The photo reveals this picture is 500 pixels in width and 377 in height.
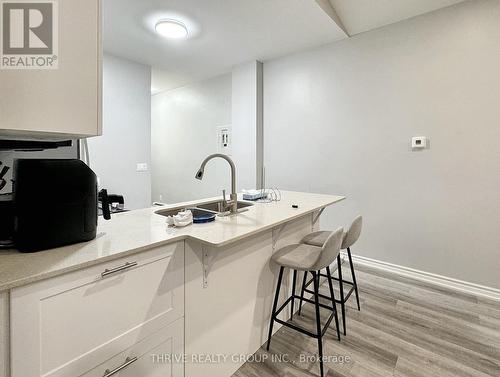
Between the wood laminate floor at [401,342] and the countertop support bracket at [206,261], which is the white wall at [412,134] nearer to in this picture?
the wood laminate floor at [401,342]

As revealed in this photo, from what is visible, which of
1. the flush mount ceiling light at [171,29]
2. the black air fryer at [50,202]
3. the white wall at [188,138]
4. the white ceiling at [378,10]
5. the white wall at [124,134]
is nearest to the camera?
the black air fryer at [50,202]

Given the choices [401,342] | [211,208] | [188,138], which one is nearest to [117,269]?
[211,208]

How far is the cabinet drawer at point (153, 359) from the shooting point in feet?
3.47

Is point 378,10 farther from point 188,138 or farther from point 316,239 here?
point 188,138

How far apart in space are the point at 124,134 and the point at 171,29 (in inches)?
68.3

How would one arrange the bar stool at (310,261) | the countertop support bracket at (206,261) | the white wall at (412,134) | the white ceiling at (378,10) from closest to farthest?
the countertop support bracket at (206,261), the bar stool at (310,261), the white wall at (412,134), the white ceiling at (378,10)

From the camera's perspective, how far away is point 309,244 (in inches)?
82.4

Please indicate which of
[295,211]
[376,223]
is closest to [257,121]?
[376,223]

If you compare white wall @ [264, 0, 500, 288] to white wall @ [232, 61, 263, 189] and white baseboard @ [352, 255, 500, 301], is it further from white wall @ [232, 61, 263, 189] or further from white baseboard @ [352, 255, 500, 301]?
white wall @ [232, 61, 263, 189]

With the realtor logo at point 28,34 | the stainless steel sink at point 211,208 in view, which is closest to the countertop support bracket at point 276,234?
the stainless steel sink at point 211,208

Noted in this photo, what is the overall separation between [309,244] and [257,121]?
8.31 feet

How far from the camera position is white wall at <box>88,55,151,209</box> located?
148 inches

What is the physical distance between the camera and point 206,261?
1.40 m

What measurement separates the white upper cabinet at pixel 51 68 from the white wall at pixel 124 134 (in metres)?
2.98
